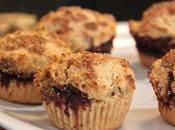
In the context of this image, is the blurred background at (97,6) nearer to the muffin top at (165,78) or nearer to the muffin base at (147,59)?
the muffin base at (147,59)

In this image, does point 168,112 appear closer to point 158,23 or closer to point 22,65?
point 22,65

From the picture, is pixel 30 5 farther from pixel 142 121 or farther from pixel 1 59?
pixel 142 121

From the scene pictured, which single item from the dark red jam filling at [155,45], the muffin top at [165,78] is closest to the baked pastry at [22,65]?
the muffin top at [165,78]

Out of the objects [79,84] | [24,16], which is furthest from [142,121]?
[24,16]

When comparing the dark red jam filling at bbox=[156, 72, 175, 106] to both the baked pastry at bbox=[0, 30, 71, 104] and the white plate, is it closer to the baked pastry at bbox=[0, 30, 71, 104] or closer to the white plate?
the white plate

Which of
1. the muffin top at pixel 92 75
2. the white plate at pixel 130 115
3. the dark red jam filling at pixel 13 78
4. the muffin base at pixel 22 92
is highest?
the muffin top at pixel 92 75

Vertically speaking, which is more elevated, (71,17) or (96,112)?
(71,17)
